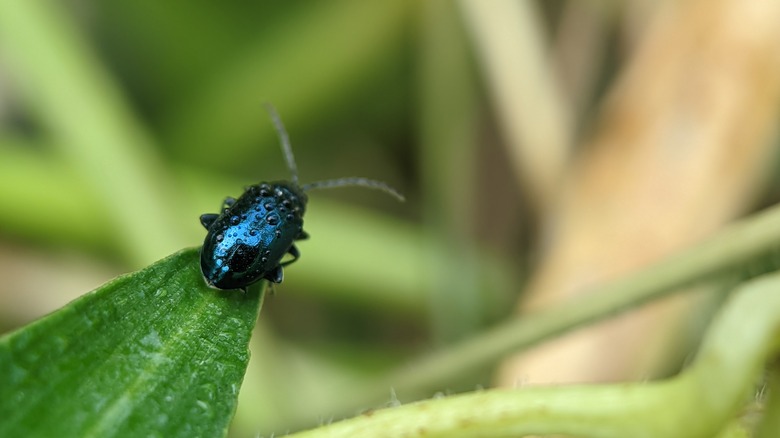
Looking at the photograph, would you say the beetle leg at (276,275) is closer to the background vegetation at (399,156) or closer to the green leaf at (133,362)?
the background vegetation at (399,156)

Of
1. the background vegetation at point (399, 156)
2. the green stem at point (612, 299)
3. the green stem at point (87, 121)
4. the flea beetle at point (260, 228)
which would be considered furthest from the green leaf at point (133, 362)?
the green stem at point (87, 121)

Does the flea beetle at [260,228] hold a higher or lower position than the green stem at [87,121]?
lower

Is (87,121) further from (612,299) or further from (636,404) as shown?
(636,404)

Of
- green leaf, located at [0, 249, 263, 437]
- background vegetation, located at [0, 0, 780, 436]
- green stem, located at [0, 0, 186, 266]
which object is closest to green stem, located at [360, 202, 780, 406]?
background vegetation, located at [0, 0, 780, 436]

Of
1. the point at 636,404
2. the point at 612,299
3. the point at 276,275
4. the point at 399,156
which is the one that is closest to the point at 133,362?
the point at 636,404

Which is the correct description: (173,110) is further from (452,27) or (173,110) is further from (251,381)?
(251,381)

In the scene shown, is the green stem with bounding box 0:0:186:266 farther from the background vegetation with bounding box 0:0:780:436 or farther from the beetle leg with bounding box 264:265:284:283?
the beetle leg with bounding box 264:265:284:283
